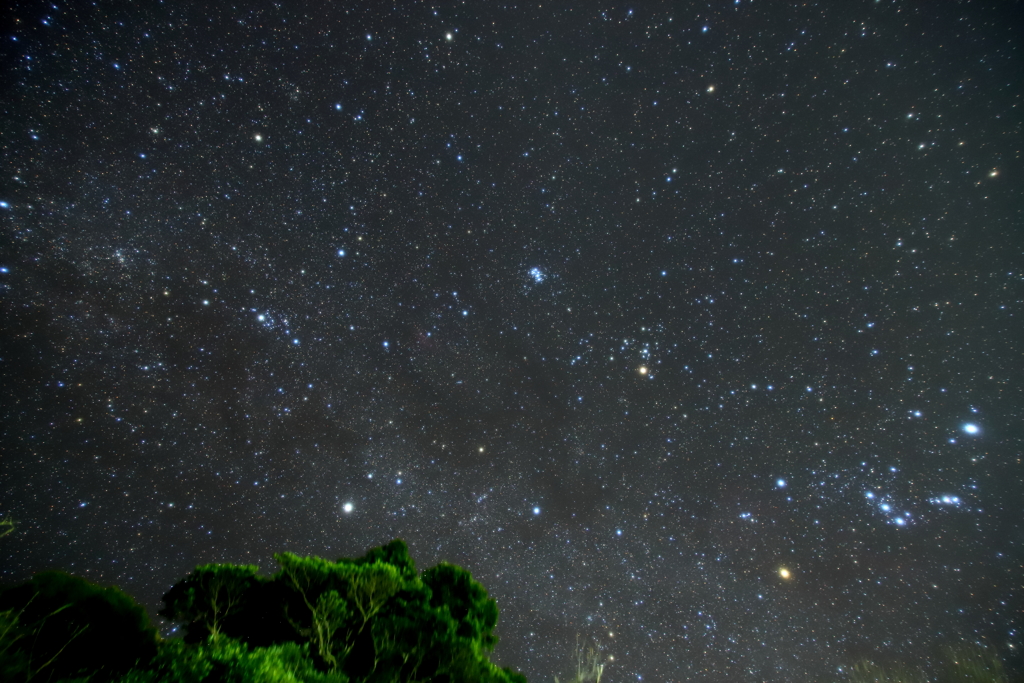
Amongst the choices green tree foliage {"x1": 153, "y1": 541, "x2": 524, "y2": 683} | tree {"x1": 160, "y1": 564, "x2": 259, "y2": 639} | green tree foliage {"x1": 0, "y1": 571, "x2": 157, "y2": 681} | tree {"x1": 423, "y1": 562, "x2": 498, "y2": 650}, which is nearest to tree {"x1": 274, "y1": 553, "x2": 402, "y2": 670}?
green tree foliage {"x1": 153, "y1": 541, "x2": 524, "y2": 683}

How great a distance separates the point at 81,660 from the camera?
589 centimetres

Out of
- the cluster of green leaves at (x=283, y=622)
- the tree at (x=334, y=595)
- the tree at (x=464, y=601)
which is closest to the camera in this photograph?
the cluster of green leaves at (x=283, y=622)

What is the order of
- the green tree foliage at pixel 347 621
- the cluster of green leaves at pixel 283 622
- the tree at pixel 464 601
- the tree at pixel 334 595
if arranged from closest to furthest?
the cluster of green leaves at pixel 283 622, the green tree foliage at pixel 347 621, the tree at pixel 334 595, the tree at pixel 464 601

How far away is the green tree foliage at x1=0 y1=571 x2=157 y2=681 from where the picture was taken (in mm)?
5734

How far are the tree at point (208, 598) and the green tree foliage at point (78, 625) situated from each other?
0.62 metres

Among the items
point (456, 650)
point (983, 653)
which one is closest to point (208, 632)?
point (456, 650)

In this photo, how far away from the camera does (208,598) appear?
6.47 m

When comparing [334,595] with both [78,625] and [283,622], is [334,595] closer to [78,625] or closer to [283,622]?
[283,622]

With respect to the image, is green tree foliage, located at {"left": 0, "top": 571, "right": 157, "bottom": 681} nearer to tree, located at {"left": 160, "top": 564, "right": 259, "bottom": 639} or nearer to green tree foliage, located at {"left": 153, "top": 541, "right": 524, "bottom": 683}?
tree, located at {"left": 160, "top": 564, "right": 259, "bottom": 639}

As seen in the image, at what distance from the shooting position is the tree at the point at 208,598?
20.8 ft

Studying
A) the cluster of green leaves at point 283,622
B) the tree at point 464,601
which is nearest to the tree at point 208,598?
the cluster of green leaves at point 283,622

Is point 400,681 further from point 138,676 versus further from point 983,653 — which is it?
point 983,653

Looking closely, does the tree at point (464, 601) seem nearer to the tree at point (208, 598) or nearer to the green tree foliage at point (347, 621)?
the green tree foliage at point (347, 621)

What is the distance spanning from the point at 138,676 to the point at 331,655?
2822 millimetres
